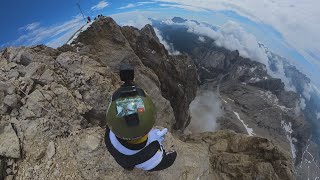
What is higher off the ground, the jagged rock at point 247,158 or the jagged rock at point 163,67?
the jagged rock at point 247,158

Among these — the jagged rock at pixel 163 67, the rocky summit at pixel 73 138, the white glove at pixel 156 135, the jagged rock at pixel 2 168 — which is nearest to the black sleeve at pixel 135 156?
the white glove at pixel 156 135

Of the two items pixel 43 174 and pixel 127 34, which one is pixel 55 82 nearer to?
pixel 43 174

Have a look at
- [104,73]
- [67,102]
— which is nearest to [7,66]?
[67,102]

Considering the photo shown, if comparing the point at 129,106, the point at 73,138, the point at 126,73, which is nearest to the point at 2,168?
the point at 73,138

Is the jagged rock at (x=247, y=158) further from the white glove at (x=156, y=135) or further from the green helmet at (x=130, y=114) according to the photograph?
the green helmet at (x=130, y=114)

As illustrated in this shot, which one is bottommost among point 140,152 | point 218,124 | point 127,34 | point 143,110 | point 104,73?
point 218,124

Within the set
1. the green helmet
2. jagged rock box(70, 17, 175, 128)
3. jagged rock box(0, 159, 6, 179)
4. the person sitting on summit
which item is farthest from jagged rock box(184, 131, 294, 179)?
the green helmet
